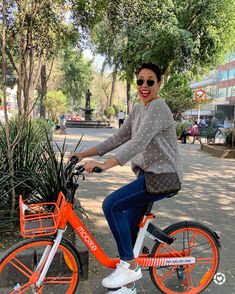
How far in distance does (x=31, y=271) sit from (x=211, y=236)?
1.54 meters

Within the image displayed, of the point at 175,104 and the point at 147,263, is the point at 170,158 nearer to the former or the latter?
the point at 147,263

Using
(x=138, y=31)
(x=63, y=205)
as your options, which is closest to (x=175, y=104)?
(x=138, y=31)

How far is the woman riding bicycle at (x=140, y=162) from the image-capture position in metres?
2.95

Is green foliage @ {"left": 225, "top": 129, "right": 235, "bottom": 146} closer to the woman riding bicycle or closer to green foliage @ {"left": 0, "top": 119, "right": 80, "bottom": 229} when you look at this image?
green foliage @ {"left": 0, "top": 119, "right": 80, "bottom": 229}

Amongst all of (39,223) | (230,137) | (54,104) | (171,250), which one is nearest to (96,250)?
(39,223)

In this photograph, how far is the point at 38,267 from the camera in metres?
2.98

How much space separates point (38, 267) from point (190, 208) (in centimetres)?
382

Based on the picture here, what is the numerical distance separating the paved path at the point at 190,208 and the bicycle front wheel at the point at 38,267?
0.42 m

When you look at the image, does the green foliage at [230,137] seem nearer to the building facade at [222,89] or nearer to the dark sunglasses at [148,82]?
the dark sunglasses at [148,82]

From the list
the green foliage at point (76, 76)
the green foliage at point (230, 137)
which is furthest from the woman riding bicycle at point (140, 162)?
the green foliage at point (76, 76)

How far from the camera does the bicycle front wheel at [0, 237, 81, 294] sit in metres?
2.91

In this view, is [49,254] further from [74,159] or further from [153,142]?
[153,142]

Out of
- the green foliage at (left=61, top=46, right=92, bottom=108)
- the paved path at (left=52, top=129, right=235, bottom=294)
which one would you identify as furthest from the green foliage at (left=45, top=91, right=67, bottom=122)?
the paved path at (left=52, top=129, right=235, bottom=294)

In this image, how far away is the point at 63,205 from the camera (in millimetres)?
2959
